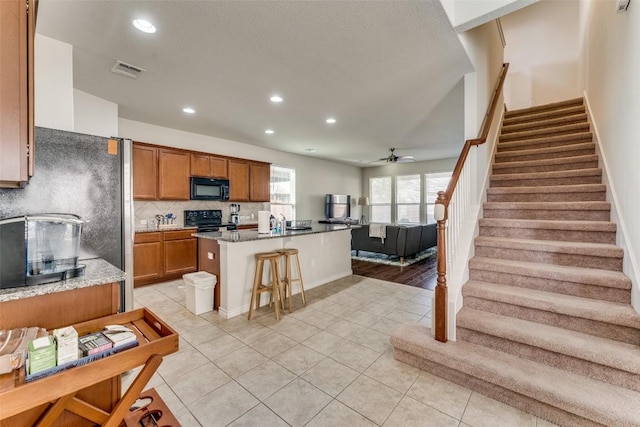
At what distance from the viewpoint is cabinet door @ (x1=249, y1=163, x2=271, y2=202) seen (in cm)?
625

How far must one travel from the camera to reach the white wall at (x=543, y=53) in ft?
A: 19.1

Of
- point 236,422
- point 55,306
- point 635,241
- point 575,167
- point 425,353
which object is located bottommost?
point 236,422

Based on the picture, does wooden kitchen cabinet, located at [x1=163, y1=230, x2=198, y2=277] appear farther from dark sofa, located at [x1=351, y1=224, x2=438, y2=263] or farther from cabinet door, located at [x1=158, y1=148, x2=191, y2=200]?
dark sofa, located at [x1=351, y1=224, x2=438, y2=263]

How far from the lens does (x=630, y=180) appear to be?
2.13 meters

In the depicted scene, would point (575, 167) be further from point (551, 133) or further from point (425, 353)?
point (425, 353)

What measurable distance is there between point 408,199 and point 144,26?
331 inches

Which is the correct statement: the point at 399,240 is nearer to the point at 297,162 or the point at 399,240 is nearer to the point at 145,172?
the point at 297,162

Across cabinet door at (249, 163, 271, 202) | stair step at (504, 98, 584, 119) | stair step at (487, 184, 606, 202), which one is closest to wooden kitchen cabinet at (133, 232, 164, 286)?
cabinet door at (249, 163, 271, 202)

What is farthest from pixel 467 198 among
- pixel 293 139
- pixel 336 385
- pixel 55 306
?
pixel 293 139

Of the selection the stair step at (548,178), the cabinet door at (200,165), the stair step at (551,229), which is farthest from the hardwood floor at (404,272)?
the cabinet door at (200,165)

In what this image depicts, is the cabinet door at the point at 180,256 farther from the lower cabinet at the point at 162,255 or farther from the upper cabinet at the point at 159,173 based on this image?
the upper cabinet at the point at 159,173

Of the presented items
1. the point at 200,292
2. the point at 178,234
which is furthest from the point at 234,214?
the point at 200,292

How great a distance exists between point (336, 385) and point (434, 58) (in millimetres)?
3145

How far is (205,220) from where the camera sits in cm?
542
